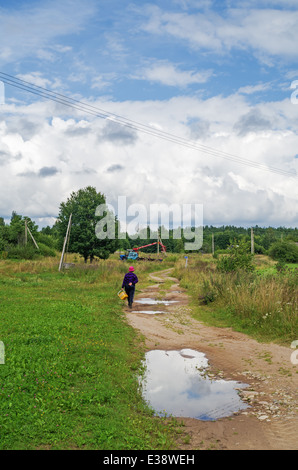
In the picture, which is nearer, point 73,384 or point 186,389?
point 73,384

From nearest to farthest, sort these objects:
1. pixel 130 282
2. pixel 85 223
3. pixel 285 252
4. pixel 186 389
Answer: pixel 186 389, pixel 130 282, pixel 85 223, pixel 285 252

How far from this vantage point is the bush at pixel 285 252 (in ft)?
172

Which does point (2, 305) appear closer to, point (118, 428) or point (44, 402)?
point (44, 402)

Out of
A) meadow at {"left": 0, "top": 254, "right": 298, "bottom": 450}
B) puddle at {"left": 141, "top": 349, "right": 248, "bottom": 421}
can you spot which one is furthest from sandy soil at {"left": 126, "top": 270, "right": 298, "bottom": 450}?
meadow at {"left": 0, "top": 254, "right": 298, "bottom": 450}

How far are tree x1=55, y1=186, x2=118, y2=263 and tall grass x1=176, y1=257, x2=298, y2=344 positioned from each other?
20.8m

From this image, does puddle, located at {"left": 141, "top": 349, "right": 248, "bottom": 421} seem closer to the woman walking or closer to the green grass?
the green grass

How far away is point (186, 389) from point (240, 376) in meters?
1.33

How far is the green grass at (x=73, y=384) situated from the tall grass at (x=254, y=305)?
377 cm

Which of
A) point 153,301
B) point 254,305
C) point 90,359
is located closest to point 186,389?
point 90,359

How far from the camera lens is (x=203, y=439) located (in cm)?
488

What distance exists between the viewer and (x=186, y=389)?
6.89m

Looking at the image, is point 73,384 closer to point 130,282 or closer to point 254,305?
point 254,305

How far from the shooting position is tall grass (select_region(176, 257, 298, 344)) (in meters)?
10.7
